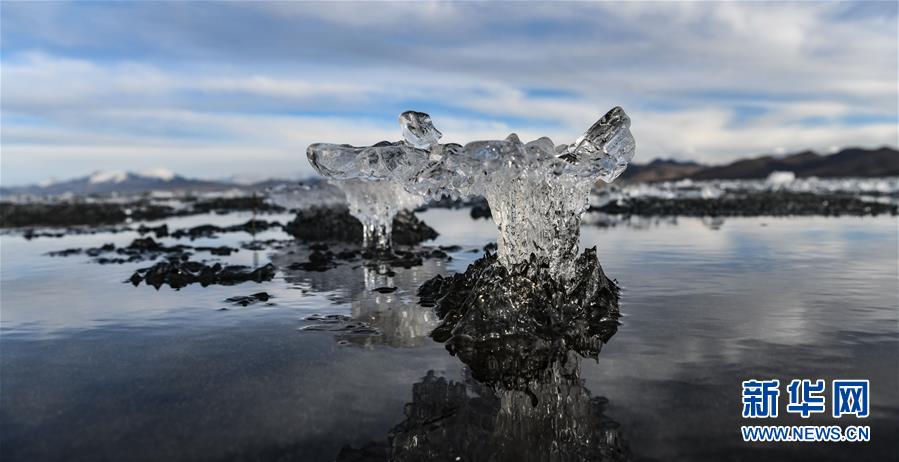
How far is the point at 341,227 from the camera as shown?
34.9m

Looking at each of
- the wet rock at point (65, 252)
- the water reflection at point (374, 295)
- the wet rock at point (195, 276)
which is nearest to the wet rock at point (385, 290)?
the water reflection at point (374, 295)

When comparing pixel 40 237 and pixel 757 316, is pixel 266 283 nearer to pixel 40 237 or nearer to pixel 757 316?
pixel 757 316

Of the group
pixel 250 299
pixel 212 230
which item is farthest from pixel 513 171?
pixel 212 230

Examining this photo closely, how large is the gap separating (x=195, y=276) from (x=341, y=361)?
10677 millimetres

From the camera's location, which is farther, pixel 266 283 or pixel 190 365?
pixel 266 283

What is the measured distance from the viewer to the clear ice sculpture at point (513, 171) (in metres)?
12.5

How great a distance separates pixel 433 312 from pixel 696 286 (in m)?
7.44

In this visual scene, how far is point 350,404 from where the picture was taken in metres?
8.31

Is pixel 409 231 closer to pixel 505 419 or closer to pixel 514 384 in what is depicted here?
pixel 514 384

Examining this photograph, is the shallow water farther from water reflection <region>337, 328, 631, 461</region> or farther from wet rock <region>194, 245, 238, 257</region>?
wet rock <region>194, 245, 238, 257</region>

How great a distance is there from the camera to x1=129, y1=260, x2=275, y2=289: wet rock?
18.4 meters

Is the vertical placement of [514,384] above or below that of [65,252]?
below

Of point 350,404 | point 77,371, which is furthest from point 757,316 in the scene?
point 77,371

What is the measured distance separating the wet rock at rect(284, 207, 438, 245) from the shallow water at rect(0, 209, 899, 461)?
38.1ft
